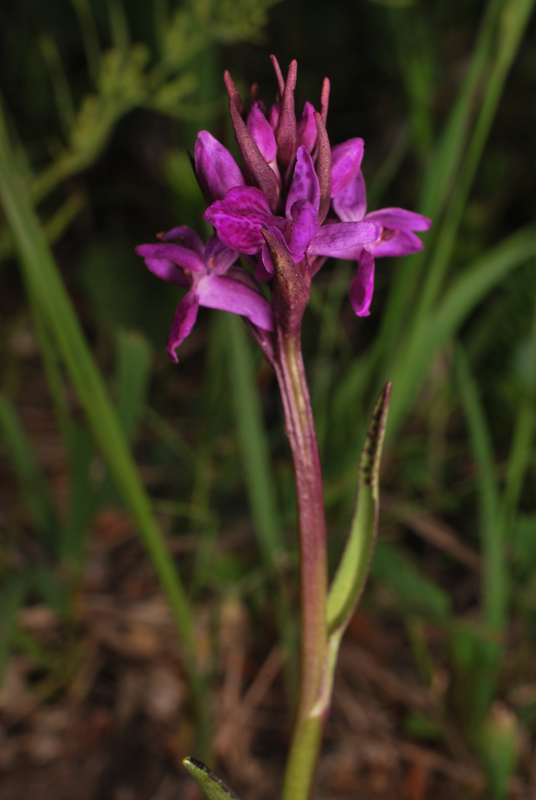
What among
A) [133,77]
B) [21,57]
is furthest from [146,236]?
[133,77]

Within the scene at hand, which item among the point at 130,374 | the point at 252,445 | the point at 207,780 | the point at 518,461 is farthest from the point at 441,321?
the point at 207,780

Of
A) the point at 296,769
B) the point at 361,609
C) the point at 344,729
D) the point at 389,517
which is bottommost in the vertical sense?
the point at 344,729

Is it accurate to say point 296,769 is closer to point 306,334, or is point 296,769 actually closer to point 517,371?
point 517,371

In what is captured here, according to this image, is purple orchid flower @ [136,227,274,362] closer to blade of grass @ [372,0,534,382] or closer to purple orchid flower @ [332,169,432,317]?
purple orchid flower @ [332,169,432,317]

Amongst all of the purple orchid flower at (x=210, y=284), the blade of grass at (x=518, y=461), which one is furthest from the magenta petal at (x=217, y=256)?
the blade of grass at (x=518, y=461)

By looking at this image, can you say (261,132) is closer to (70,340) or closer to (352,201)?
(352,201)

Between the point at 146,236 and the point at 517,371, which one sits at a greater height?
the point at 146,236

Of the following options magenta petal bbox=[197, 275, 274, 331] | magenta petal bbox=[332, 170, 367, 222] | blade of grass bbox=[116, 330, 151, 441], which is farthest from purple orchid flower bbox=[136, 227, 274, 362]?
blade of grass bbox=[116, 330, 151, 441]
